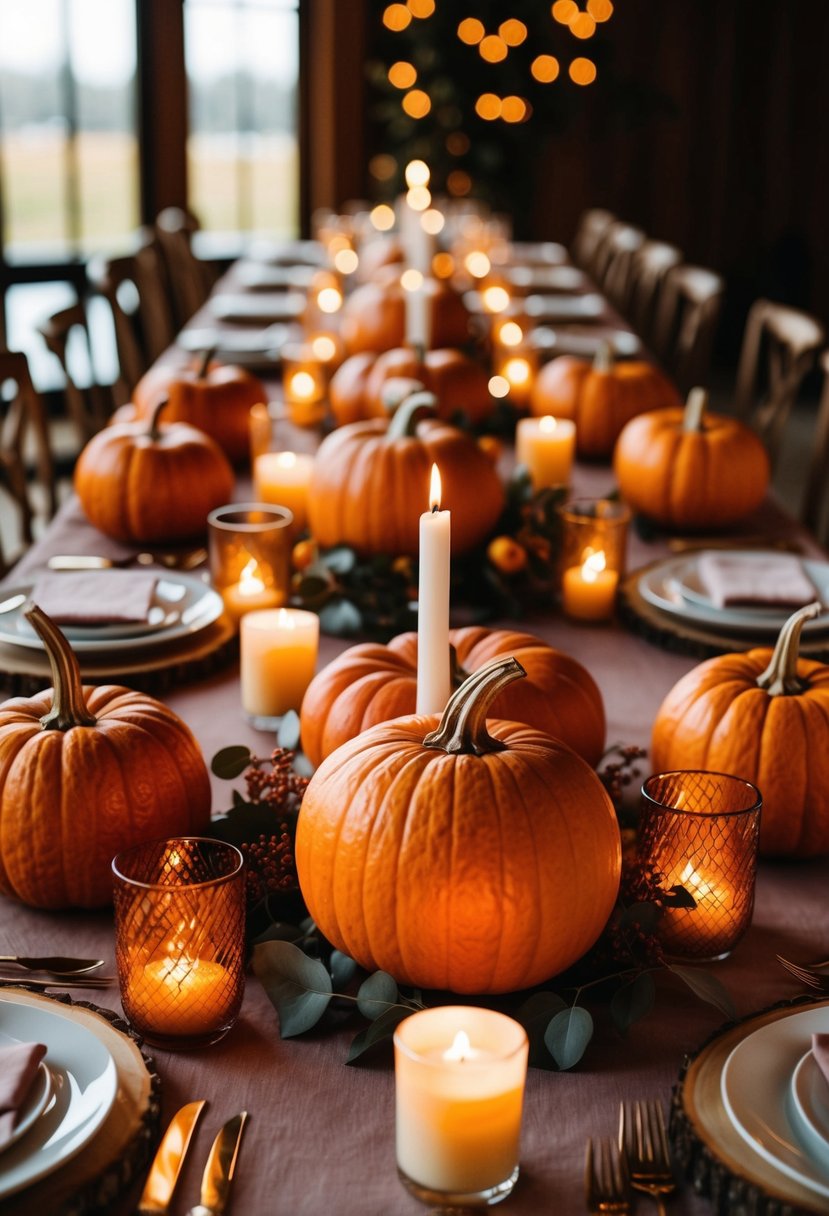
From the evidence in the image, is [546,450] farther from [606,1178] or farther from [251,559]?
[606,1178]

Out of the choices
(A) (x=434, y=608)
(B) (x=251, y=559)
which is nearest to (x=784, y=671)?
(A) (x=434, y=608)

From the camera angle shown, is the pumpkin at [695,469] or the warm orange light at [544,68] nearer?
the pumpkin at [695,469]

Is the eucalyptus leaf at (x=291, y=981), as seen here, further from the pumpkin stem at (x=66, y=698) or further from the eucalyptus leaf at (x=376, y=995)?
the pumpkin stem at (x=66, y=698)

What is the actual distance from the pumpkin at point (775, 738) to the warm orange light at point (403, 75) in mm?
6441

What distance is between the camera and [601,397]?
2.50m

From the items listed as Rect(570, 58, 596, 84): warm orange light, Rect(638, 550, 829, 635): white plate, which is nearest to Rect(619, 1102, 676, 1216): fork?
Rect(638, 550, 829, 635): white plate

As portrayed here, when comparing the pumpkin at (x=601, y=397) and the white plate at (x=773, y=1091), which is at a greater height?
the pumpkin at (x=601, y=397)

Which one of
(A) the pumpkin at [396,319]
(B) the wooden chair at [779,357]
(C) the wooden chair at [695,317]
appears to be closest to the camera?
(B) the wooden chair at [779,357]

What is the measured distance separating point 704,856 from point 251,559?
32.4 inches

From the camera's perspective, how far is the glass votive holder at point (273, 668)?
138cm

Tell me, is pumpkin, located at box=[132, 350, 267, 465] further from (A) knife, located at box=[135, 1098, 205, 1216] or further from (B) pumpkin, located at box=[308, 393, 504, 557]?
(A) knife, located at box=[135, 1098, 205, 1216]

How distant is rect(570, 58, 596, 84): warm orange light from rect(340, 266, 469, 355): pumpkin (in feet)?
15.8

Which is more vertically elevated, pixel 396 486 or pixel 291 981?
pixel 396 486

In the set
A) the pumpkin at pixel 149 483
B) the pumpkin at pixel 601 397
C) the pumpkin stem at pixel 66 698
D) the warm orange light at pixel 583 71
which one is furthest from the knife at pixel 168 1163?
the warm orange light at pixel 583 71
